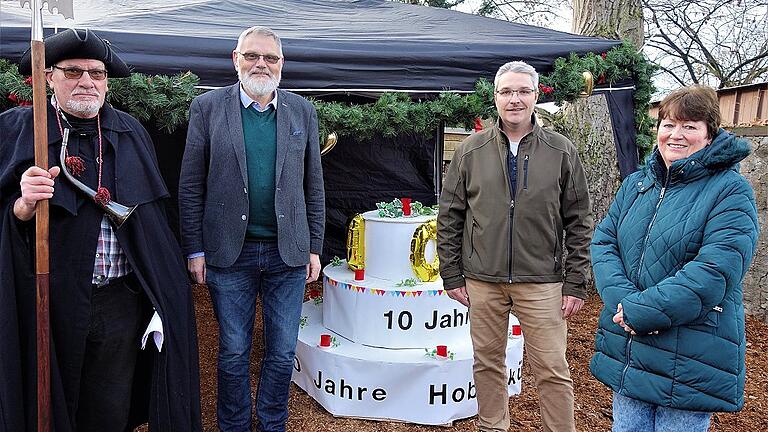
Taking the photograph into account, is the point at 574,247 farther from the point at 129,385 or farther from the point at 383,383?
the point at 129,385

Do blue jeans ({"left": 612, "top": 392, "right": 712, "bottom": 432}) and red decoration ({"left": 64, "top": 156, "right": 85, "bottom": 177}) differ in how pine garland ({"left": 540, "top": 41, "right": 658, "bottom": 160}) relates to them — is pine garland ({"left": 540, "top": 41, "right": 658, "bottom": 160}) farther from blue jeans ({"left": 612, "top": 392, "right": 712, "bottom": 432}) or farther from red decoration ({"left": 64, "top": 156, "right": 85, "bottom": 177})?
red decoration ({"left": 64, "top": 156, "right": 85, "bottom": 177})

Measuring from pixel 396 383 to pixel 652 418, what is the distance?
1.51m

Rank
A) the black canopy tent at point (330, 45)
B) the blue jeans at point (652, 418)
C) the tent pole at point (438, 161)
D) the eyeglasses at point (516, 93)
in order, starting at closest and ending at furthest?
the blue jeans at point (652, 418), the eyeglasses at point (516, 93), the black canopy tent at point (330, 45), the tent pole at point (438, 161)

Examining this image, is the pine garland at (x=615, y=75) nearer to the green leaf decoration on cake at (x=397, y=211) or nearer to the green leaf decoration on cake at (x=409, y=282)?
the green leaf decoration on cake at (x=397, y=211)

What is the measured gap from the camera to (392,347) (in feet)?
11.9

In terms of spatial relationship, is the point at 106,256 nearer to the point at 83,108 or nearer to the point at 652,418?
the point at 83,108

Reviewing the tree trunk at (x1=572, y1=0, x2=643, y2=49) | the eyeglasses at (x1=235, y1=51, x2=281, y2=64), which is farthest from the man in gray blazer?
the tree trunk at (x1=572, y1=0, x2=643, y2=49)

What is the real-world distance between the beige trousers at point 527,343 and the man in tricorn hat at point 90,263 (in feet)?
4.44

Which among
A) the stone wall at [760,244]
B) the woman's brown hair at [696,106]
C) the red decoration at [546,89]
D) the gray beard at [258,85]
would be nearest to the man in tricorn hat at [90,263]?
the gray beard at [258,85]

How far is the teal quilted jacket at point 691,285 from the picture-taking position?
206 centimetres

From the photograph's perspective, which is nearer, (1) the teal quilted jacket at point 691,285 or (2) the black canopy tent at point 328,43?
(1) the teal quilted jacket at point 691,285

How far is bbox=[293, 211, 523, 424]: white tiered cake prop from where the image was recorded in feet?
11.5

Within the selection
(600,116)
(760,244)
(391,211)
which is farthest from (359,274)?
(760,244)

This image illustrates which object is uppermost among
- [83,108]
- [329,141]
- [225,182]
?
[83,108]
